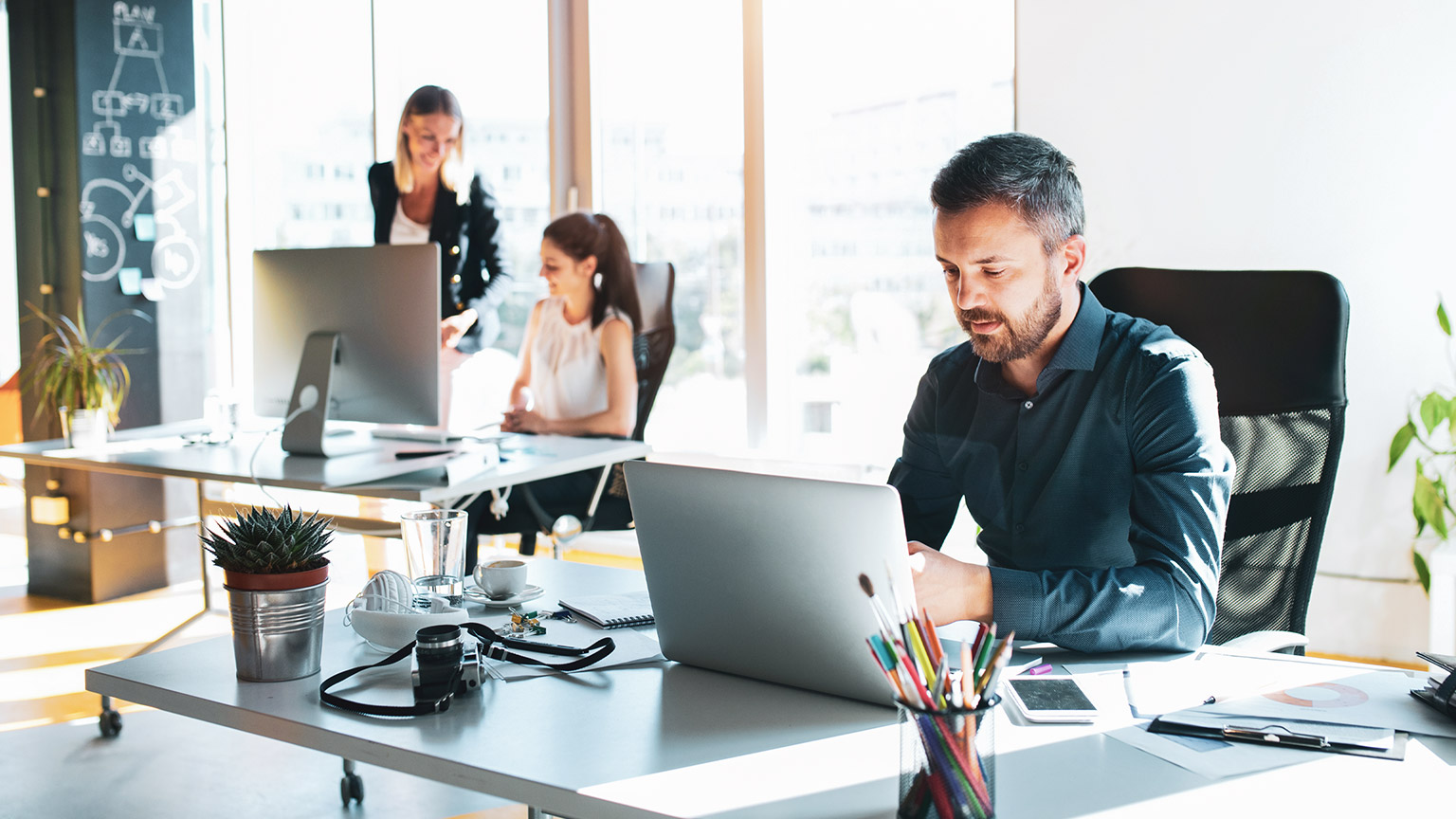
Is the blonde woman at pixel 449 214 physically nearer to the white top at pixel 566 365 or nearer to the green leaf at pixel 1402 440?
the white top at pixel 566 365

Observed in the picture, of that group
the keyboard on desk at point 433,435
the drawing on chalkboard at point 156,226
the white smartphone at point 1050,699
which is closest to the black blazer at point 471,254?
the keyboard on desk at point 433,435

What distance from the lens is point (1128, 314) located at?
177 cm

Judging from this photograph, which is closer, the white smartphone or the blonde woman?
the white smartphone

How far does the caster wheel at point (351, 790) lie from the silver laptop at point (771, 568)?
1439 mm

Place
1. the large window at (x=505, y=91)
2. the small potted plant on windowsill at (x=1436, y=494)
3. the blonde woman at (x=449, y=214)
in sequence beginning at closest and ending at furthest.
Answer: the small potted plant on windowsill at (x=1436, y=494) < the blonde woman at (x=449, y=214) < the large window at (x=505, y=91)

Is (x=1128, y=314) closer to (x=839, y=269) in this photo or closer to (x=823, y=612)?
(x=823, y=612)

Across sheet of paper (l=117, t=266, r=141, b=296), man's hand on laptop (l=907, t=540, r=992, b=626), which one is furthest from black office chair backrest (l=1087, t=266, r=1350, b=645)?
sheet of paper (l=117, t=266, r=141, b=296)

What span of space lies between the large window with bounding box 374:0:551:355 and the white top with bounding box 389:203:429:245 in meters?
0.73

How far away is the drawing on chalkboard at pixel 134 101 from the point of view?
4.14m

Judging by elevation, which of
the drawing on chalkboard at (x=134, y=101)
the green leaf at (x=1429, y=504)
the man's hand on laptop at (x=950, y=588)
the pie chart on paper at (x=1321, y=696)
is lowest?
the green leaf at (x=1429, y=504)

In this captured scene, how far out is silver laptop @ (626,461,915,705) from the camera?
1.03 metres

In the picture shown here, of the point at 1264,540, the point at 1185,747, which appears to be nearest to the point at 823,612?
the point at 1185,747

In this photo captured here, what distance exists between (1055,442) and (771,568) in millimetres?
682

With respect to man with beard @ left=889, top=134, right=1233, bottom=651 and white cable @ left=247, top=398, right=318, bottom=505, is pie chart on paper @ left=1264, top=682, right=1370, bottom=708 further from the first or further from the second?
white cable @ left=247, top=398, right=318, bottom=505
